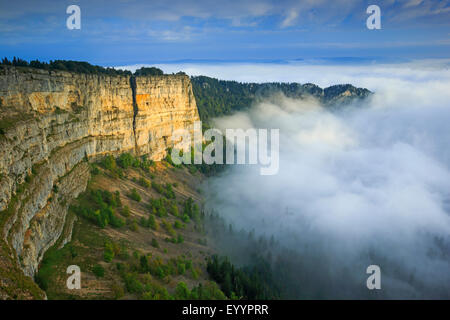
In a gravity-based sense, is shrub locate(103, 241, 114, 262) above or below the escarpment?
below

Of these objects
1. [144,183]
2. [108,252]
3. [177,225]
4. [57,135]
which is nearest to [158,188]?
[144,183]

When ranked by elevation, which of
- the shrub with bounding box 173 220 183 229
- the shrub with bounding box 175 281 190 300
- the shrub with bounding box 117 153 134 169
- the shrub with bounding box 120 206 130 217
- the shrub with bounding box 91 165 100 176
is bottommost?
the shrub with bounding box 175 281 190 300

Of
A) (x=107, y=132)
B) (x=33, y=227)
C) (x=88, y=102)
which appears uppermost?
(x=88, y=102)

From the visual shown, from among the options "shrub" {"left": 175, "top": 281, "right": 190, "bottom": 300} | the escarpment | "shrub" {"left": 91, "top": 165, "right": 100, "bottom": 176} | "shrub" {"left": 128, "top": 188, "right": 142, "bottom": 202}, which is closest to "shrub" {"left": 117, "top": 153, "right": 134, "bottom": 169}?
the escarpment

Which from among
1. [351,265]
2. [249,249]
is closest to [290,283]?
[249,249]

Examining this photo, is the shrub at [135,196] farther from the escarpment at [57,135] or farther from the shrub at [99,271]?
the shrub at [99,271]

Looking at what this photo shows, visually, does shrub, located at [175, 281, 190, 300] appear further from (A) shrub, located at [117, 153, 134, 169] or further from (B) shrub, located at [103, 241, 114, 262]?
(A) shrub, located at [117, 153, 134, 169]
